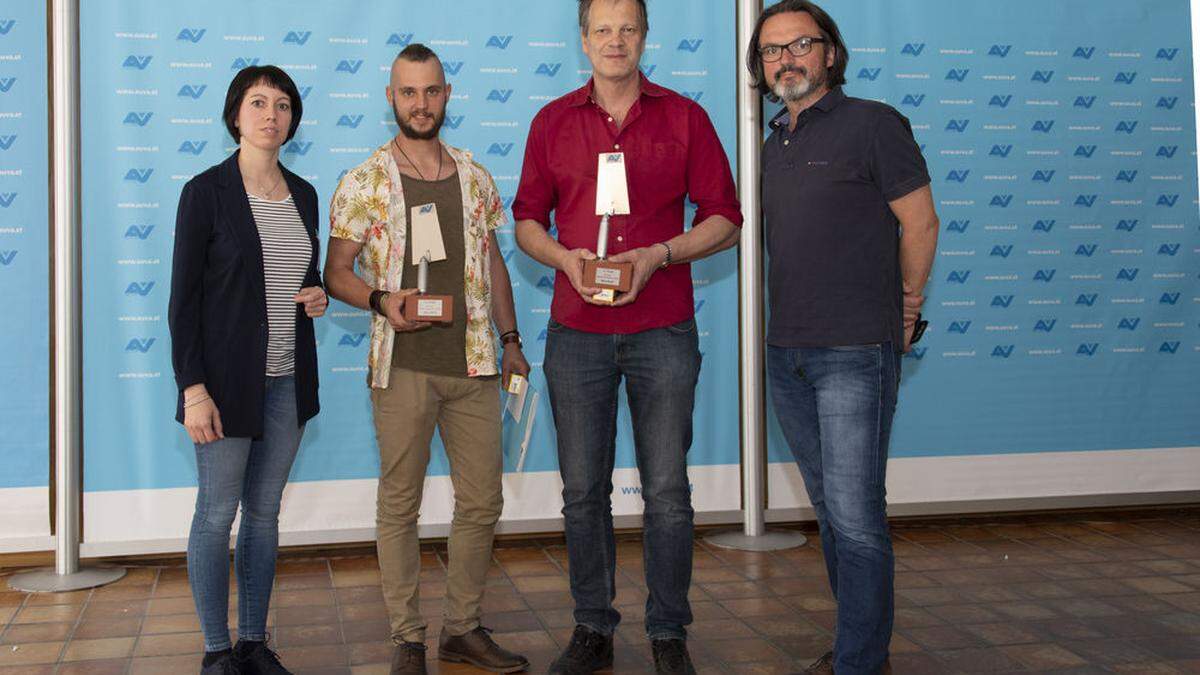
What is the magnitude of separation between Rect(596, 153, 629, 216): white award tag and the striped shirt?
29.8 inches

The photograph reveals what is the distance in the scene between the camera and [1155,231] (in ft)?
16.0

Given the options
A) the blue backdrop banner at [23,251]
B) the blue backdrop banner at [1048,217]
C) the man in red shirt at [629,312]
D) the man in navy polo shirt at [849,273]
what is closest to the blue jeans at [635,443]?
the man in red shirt at [629,312]

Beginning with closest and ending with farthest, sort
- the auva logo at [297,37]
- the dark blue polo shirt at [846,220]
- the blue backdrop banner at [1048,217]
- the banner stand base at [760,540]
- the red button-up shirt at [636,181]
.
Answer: the dark blue polo shirt at [846,220], the red button-up shirt at [636,181], the auva logo at [297,37], the banner stand base at [760,540], the blue backdrop banner at [1048,217]

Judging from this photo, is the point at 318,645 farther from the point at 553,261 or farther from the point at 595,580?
the point at 553,261

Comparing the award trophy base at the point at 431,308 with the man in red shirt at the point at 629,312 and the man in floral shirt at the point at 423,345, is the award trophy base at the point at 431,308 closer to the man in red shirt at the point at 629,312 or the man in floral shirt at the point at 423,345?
the man in floral shirt at the point at 423,345

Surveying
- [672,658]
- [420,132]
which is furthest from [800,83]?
[672,658]

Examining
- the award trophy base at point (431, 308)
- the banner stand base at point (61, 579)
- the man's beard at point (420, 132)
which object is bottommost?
the banner stand base at point (61, 579)

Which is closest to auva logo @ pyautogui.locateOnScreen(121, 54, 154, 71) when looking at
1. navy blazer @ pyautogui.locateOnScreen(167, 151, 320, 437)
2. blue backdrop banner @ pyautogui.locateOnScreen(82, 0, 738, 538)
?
blue backdrop banner @ pyautogui.locateOnScreen(82, 0, 738, 538)

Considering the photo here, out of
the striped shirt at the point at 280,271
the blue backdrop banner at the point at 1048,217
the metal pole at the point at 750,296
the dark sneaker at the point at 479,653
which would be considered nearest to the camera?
the striped shirt at the point at 280,271

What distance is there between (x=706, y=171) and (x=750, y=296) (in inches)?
66.7

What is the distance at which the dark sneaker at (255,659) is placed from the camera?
280 centimetres

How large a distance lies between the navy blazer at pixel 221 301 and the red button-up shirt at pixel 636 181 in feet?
2.43

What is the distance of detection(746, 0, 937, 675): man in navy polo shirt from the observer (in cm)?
261

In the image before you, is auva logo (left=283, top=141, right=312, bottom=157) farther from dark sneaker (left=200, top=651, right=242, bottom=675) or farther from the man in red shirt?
dark sneaker (left=200, top=651, right=242, bottom=675)
